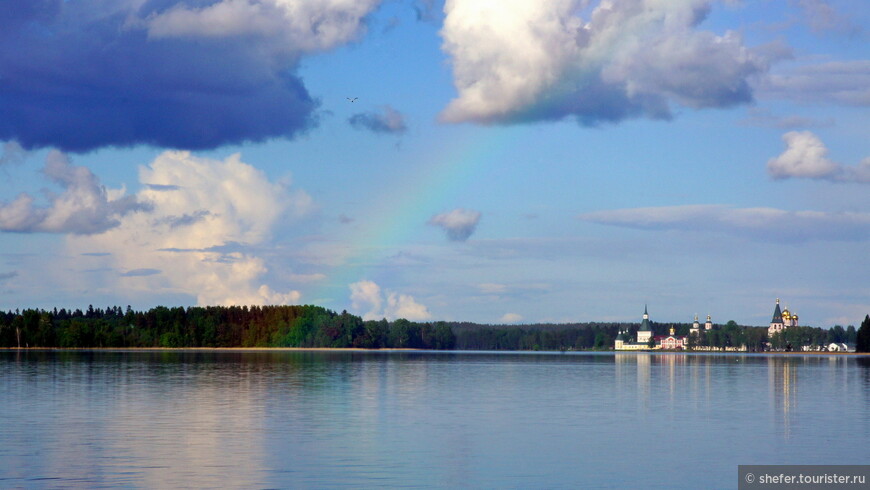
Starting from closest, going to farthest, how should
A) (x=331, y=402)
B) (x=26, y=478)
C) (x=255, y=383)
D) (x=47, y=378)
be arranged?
(x=26, y=478), (x=331, y=402), (x=255, y=383), (x=47, y=378)

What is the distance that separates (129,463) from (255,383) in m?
48.1

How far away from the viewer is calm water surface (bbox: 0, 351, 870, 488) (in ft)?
110

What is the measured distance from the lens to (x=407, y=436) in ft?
144

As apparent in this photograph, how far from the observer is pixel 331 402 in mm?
61875

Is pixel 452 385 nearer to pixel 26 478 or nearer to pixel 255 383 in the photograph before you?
pixel 255 383

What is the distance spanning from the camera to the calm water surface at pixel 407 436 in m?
33.5

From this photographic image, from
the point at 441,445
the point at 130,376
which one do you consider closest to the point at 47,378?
the point at 130,376

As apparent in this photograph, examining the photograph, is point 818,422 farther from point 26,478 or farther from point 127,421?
point 26,478

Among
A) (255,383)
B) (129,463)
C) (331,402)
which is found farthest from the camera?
(255,383)

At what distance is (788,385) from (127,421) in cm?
6093

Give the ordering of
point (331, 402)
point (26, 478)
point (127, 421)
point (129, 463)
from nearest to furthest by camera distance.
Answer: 1. point (26, 478)
2. point (129, 463)
3. point (127, 421)
4. point (331, 402)

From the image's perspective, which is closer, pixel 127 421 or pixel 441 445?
pixel 441 445

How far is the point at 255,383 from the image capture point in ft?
272

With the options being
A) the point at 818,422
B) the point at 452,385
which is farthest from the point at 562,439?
the point at 452,385
